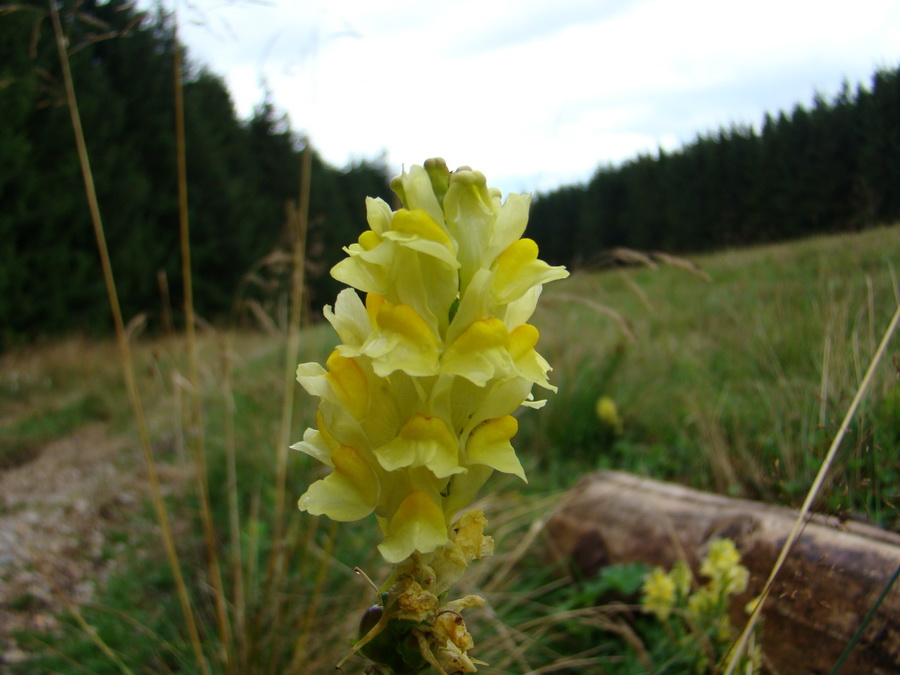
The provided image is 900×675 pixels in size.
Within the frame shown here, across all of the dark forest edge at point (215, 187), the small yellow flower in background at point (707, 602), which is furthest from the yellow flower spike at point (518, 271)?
the dark forest edge at point (215, 187)

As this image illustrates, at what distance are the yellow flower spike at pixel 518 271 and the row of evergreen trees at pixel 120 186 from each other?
4.28 meters

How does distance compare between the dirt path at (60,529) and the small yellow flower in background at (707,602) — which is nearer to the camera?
the small yellow flower in background at (707,602)

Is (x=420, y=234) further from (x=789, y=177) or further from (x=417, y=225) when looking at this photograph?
(x=789, y=177)

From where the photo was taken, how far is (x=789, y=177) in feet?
12.7

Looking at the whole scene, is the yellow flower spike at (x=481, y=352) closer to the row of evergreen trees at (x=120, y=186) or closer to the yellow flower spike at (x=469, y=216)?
the yellow flower spike at (x=469, y=216)

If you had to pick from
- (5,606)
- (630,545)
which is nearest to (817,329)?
(630,545)

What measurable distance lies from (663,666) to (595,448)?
6.86 feet

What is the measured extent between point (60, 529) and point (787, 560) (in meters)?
4.13

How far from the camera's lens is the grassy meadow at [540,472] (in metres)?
1.95

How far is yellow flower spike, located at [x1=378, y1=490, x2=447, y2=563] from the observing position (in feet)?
2.33

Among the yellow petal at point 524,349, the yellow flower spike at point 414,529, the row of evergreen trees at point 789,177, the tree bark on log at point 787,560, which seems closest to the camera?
the yellow flower spike at point 414,529

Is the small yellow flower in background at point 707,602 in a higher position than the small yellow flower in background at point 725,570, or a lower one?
lower

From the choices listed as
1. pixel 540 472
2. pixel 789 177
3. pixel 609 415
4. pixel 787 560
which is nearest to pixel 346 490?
pixel 787 560

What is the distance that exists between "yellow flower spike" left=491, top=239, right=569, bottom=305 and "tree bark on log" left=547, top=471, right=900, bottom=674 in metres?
0.80
